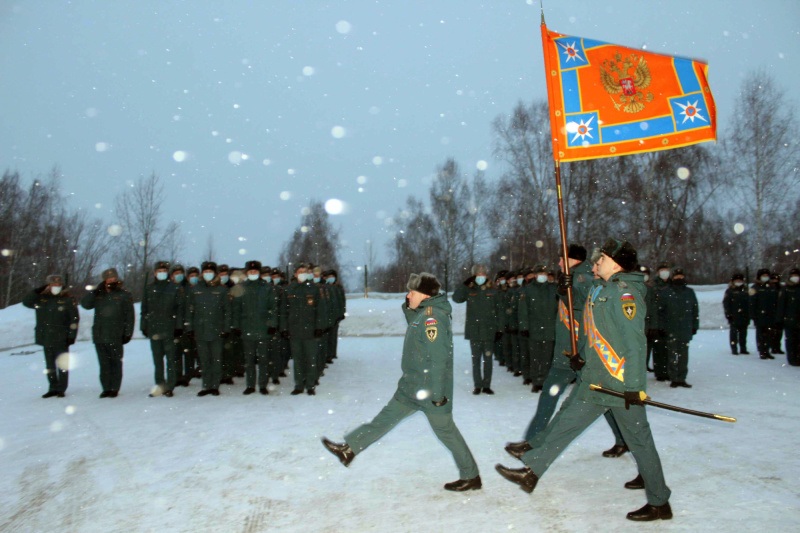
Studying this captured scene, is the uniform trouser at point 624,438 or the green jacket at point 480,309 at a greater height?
the green jacket at point 480,309

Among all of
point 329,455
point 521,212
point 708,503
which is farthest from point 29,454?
point 521,212

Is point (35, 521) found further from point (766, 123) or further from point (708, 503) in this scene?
point (766, 123)

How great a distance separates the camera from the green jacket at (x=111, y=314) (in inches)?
327

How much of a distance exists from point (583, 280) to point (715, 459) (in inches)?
81.5

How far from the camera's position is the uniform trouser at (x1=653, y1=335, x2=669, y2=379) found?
9.63m

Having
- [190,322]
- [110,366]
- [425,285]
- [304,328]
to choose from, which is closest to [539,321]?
[304,328]

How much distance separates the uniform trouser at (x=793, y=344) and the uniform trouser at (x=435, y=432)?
10.2 meters

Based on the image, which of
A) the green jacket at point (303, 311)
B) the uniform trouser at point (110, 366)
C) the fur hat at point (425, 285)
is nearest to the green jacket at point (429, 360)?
the fur hat at point (425, 285)

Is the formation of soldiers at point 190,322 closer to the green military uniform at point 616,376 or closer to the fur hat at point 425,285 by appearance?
the fur hat at point 425,285

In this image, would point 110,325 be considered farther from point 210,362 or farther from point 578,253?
point 578,253

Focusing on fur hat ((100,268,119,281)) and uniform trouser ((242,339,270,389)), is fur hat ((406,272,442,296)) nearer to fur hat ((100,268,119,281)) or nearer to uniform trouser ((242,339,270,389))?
uniform trouser ((242,339,270,389))

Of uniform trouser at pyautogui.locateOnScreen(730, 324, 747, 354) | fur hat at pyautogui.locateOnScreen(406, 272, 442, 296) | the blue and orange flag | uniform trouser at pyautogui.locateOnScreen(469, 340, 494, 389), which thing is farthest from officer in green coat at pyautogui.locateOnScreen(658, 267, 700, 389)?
fur hat at pyautogui.locateOnScreen(406, 272, 442, 296)

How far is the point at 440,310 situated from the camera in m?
4.30

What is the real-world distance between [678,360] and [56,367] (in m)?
10.1
